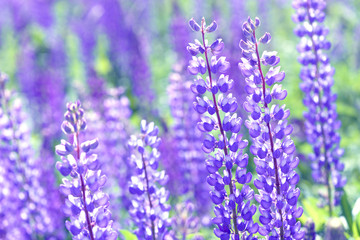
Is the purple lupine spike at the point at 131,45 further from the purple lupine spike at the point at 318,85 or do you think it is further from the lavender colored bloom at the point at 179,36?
the purple lupine spike at the point at 318,85

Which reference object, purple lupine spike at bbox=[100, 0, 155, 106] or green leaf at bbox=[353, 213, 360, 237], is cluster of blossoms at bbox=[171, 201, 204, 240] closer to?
green leaf at bbox=[353, 213, 360, 237]

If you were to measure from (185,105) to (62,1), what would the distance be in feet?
30.4

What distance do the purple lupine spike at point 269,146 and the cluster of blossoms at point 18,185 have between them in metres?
1.68

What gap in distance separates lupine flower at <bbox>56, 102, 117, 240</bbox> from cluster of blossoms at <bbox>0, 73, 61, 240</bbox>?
1327 millimetres

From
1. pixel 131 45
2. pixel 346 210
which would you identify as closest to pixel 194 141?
pixel 346 210

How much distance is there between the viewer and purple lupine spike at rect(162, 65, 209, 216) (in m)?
3.84

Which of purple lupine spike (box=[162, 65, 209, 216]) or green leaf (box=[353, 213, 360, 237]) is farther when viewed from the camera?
purple lupine spike (box=[162, 65, 209, 216])


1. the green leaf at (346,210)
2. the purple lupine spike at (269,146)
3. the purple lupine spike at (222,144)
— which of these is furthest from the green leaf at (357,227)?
the purple lupine spike at (222,144)

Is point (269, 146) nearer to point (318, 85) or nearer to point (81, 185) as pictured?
point (81, 185)

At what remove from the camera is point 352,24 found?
724 centimetres

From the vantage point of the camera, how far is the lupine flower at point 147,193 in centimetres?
232

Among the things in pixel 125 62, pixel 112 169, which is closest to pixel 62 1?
pixel 125 62

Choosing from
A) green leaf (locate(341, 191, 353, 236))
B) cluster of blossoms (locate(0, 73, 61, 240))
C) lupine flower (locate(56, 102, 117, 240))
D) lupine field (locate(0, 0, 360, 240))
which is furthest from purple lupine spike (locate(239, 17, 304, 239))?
cluster of blossoms (locate(0, 73, 61, 240))

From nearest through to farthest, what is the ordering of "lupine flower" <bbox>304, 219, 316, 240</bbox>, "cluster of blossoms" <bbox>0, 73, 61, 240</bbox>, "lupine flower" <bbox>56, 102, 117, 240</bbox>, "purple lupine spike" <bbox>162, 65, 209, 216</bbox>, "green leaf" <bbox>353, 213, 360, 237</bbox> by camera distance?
"lupine flower" <bbox>56, 102, 117, 240</bbox>, "lupine flower" <bbox>304, 219, 316, 240</bbox>, "green leaf" <bbox>353, 213, 360, 237</bbox>, "cluster of blossoms" <bbox>0, 73, 61, 240</bbox>, "purple lupine spike" <bbox>162, 65, 209, 216</bbox>
